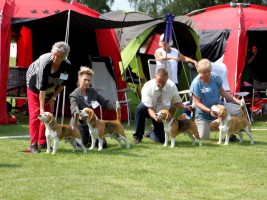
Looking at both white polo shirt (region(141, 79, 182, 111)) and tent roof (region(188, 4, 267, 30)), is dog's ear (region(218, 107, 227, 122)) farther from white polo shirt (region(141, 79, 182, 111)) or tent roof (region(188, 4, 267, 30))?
tent roof (region(188, 4, 267, 30))

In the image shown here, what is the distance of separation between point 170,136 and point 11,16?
3.97 meters

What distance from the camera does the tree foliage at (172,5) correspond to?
29.7 meters

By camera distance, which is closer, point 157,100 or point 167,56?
point 157,100

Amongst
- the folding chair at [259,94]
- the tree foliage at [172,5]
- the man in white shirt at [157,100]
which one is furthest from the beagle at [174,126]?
the tree foliage at [172,5]

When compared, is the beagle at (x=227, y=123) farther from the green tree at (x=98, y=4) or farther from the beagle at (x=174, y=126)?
the green tree at (x=98, y=4)

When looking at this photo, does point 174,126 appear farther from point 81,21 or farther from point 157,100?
point 81,21

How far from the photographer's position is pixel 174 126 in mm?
7902

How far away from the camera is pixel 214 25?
44.2ft

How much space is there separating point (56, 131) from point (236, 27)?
661cm

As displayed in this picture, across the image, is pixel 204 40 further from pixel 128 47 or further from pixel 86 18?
pixel 86 18

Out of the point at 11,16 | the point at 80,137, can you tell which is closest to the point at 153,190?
the point at 80,137

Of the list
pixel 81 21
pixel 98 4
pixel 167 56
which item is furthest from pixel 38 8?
pixel 98 4

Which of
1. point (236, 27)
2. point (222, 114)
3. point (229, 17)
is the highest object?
point (229, 17)

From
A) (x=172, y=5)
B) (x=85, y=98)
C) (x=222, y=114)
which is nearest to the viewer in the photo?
(x=85, y=98)
